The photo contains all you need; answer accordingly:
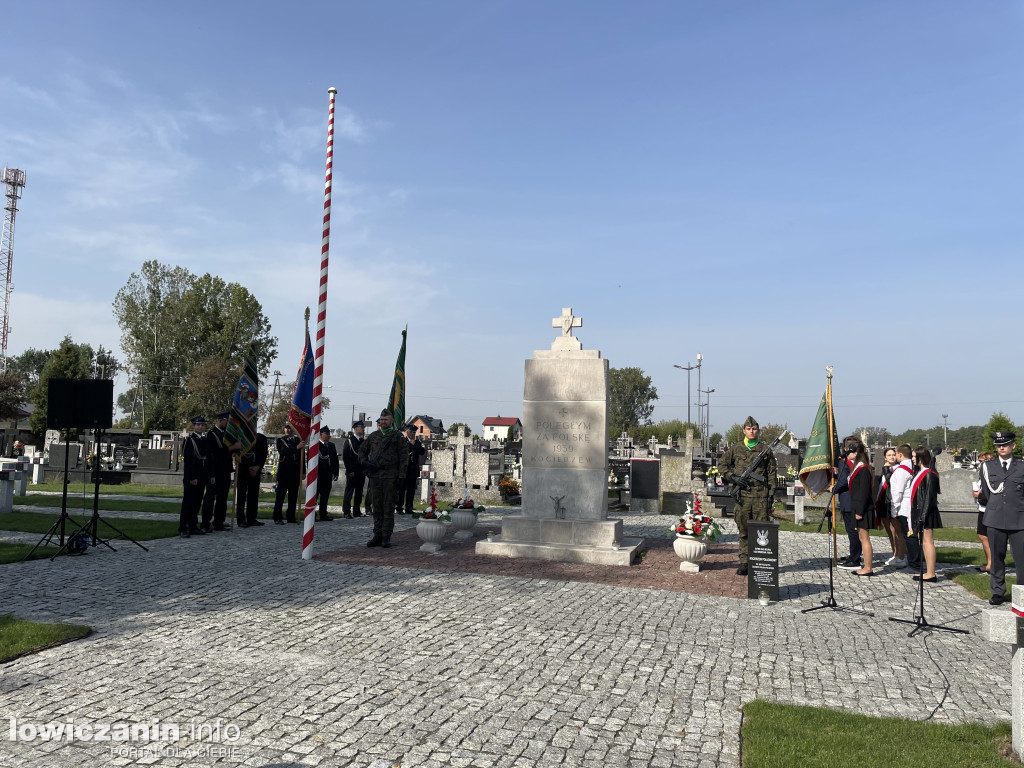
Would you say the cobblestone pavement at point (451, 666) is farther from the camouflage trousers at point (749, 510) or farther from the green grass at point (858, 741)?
the camouflage trousers at point (749, 510)

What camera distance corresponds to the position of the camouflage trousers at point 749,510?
31.2 ft

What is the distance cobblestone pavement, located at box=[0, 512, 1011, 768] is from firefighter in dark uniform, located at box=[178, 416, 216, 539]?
335cm

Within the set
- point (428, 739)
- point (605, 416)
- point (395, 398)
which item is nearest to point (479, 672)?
point (428, 739)

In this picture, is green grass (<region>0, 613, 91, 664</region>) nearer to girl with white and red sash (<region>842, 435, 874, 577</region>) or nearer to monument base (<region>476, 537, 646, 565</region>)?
monument base (<region>476, 537, 646, 565</region>)

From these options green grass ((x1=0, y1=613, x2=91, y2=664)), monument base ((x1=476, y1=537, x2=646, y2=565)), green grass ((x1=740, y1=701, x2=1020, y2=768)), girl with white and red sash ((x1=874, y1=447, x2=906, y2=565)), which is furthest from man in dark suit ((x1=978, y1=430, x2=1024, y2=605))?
green grass ((x1=0, y1=613, x2=91, y2=664))

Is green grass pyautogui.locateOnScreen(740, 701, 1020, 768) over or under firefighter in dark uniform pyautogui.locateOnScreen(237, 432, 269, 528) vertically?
under

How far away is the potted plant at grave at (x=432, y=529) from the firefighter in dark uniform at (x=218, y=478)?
15.6 ft

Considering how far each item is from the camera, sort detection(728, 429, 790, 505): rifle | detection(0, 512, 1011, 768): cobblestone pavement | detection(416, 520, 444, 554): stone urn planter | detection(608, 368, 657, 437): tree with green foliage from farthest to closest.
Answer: detection(608, 368, 657, 437): tree with green foliage, detection(416, 520, 444, 554): stone urn planter, detection(728, 429, 790, 505): rifle, detection(0, 512, 1011, 768): cobblestone pavement

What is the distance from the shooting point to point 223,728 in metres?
4.21

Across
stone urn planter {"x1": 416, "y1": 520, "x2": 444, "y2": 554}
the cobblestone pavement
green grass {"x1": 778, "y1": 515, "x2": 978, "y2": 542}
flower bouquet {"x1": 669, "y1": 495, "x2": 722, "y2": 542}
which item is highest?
flower bouquet {"x1": 669, "y1": 495, "x2": 722, "y2": 542}

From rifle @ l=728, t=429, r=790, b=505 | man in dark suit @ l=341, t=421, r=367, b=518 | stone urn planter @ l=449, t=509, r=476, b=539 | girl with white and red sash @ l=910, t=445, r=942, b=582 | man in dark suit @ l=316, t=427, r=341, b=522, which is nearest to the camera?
girl with white and red sash @ l=910, t=445, r=942, b=582

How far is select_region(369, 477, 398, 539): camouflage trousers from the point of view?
11.5m

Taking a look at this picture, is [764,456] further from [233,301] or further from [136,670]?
[233,301]

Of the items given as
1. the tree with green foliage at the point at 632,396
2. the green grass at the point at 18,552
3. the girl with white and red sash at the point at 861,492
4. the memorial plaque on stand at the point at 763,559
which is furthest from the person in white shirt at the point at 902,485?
the tree with green foliage at the point at 632,396
